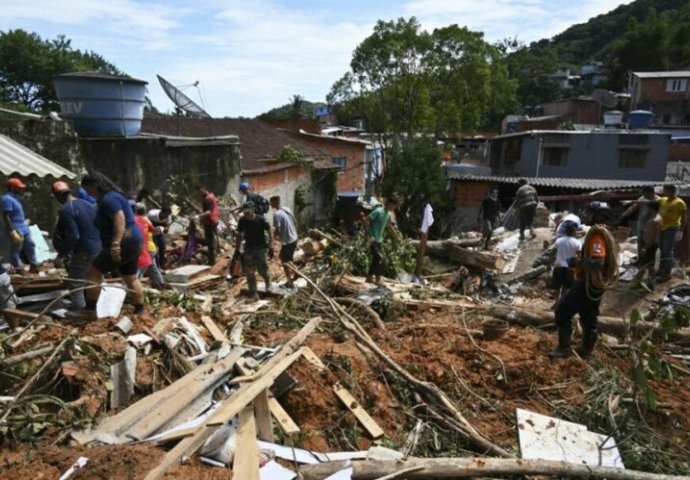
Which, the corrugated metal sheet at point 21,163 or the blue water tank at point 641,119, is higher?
the blue water tank at point 641,119

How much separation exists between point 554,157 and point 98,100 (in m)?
21.3

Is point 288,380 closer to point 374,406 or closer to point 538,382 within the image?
A: point 374,406

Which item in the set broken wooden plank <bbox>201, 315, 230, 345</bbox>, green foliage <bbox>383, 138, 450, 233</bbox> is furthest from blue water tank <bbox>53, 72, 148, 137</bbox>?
green foliage <bbox>383, 138, 450, 233</bbox>

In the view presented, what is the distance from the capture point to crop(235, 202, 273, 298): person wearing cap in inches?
284

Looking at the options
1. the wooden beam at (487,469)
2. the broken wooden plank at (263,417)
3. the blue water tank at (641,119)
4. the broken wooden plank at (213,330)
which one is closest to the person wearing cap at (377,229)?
the broken wooden plank at (213,330)

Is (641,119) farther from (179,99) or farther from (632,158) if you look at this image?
(179,99)

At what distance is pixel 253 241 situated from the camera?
24.1ft

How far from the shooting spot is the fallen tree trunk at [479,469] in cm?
348

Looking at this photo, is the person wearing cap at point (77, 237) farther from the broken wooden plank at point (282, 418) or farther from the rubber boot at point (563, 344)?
the rubber boot at point (563, 344)

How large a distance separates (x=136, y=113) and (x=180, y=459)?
945 cm

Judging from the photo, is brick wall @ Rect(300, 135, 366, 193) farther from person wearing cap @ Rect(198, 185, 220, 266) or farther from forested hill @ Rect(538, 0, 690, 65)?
forested hill @ Rect(538, 0, 690, 65)

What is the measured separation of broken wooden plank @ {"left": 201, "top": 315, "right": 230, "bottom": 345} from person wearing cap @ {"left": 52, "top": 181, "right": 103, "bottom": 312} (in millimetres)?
1324

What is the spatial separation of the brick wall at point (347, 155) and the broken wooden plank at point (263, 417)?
2335 cm

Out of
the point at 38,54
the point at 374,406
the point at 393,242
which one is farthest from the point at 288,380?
the point at 38,54
